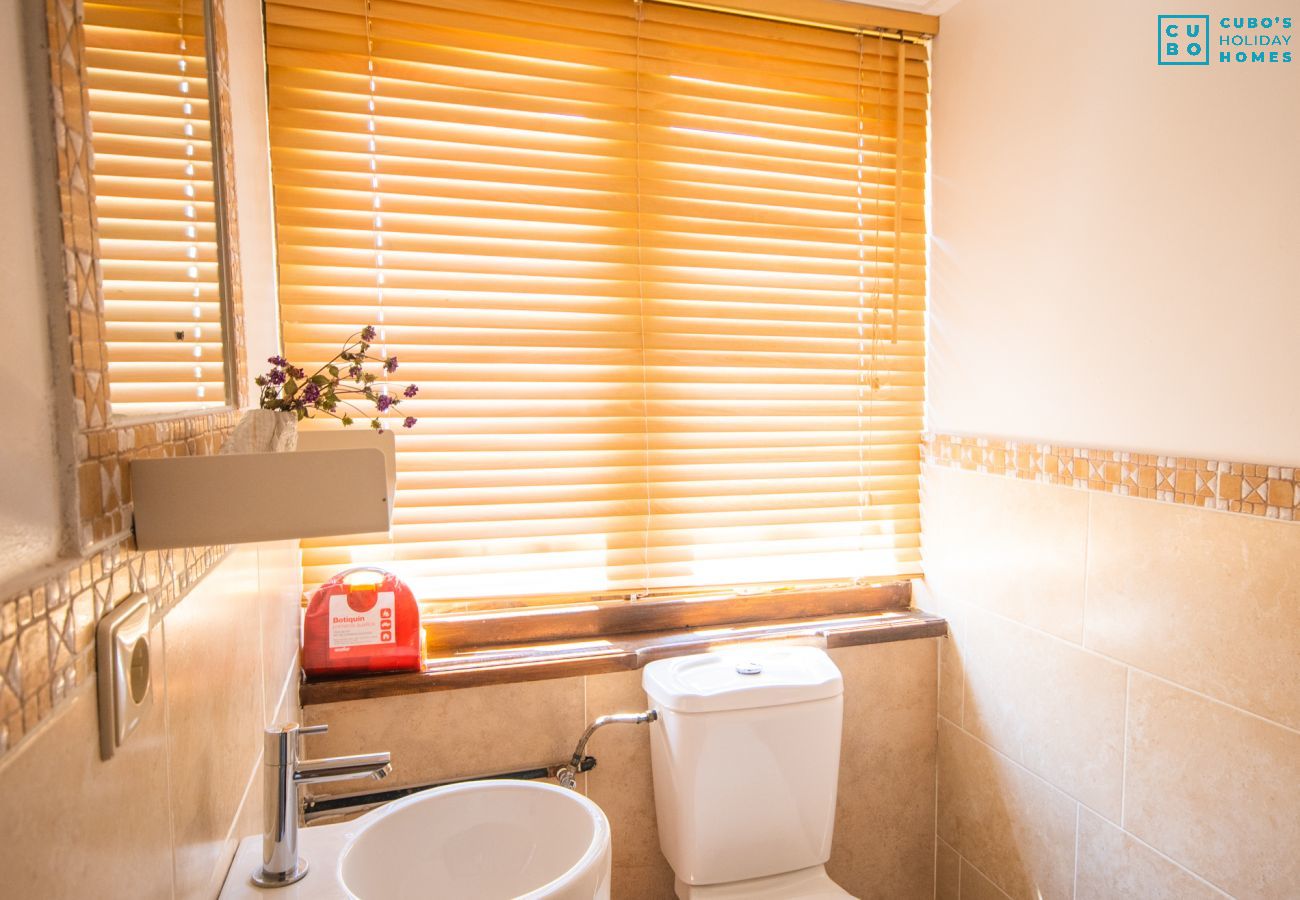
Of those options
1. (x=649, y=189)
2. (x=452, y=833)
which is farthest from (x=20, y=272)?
(x=649, y=189)

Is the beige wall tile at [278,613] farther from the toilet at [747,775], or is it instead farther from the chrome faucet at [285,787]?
the toilet at [747,775]

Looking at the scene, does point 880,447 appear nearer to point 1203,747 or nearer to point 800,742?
point 800,742

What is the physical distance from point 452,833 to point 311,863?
275 millimetres

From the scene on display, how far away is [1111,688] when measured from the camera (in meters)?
1.47

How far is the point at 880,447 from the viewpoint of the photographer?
1.99 m

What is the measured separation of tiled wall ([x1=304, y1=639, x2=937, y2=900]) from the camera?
5.24ft

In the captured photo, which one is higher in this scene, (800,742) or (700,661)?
(700,661)

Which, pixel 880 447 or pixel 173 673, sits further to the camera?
pixel 880 447

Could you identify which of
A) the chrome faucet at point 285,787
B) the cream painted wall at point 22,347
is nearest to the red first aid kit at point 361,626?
the chrome faucet at point 285,787

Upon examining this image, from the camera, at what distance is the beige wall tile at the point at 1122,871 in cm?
134

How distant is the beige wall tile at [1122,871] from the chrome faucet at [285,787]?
1.27 m

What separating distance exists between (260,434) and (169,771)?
0.95 ft

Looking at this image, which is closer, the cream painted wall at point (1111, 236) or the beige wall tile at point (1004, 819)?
the cream painted wall at point (1111, 236)

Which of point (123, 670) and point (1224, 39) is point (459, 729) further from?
point (1224, 39)
